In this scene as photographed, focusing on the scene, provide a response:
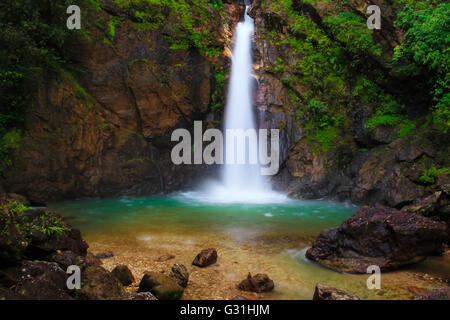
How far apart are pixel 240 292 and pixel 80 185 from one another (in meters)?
10.8

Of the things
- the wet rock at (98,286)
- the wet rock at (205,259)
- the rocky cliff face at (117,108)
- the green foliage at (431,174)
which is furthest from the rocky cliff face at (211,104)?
the wet rock at (98,286)

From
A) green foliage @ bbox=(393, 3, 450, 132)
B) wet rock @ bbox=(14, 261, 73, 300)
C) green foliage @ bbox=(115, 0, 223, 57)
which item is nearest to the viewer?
wet rock @ bbox=(14, 261, 73, 300)

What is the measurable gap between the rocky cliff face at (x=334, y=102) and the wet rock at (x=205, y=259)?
794 centimetres

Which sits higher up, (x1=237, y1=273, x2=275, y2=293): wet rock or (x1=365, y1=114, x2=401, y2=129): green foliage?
(x1=365, y1=114, x2=401, y2=129): green foliage

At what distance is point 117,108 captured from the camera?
14023 mm

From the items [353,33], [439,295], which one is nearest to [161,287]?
[439,295]

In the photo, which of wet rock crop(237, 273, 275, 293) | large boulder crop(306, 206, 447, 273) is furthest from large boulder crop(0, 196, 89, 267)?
large boulder crop(306, 206, 447, 273)

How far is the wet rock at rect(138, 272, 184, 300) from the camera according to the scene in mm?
4007

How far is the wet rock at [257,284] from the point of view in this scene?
174 inches

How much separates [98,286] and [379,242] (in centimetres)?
489

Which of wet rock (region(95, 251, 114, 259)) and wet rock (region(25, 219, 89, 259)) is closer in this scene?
wet rock (region(25, 219, 89, 259))

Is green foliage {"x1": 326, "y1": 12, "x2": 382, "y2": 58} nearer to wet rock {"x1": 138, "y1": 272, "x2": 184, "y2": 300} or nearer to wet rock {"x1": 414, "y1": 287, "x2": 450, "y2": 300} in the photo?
wet rock {"x1": 414, "y1": 287, "x2": 450, "y2": 300}

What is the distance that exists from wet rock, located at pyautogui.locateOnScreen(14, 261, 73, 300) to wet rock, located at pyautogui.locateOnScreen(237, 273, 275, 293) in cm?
240

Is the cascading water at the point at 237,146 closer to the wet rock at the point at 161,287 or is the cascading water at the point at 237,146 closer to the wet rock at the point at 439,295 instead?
the wet rock at the point at 161,287
